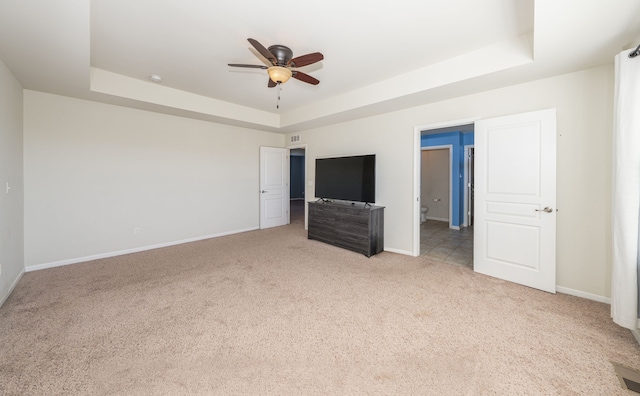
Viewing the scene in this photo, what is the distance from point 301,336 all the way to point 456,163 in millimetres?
5884

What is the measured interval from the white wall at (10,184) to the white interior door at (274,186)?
12.0 ft

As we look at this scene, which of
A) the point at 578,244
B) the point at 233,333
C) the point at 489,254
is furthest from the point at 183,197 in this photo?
the point at 578,244

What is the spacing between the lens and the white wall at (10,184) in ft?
8.31

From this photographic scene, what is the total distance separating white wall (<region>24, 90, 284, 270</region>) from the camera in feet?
11.2

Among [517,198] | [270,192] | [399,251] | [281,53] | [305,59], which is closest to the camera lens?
[305,59]

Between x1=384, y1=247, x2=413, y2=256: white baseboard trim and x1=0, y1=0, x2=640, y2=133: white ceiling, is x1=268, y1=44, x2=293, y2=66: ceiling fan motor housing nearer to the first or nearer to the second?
x1=0, y1=0, x2=640, y2=133: white ceiling

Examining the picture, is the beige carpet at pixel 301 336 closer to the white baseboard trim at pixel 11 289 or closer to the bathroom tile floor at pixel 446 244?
the white baseboard trim at pixel 11 289

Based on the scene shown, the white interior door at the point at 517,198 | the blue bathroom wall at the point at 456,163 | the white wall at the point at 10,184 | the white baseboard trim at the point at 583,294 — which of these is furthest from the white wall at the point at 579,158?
the white wall at the point at 10,184

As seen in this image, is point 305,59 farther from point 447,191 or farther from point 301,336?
point 447,191

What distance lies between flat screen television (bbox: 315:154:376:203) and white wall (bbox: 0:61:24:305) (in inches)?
160

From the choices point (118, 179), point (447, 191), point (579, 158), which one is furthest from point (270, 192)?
point (579, 158)

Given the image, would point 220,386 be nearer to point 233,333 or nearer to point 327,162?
point 233,333

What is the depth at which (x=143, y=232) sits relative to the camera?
431 centimetres

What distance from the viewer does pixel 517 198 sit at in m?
2.92
